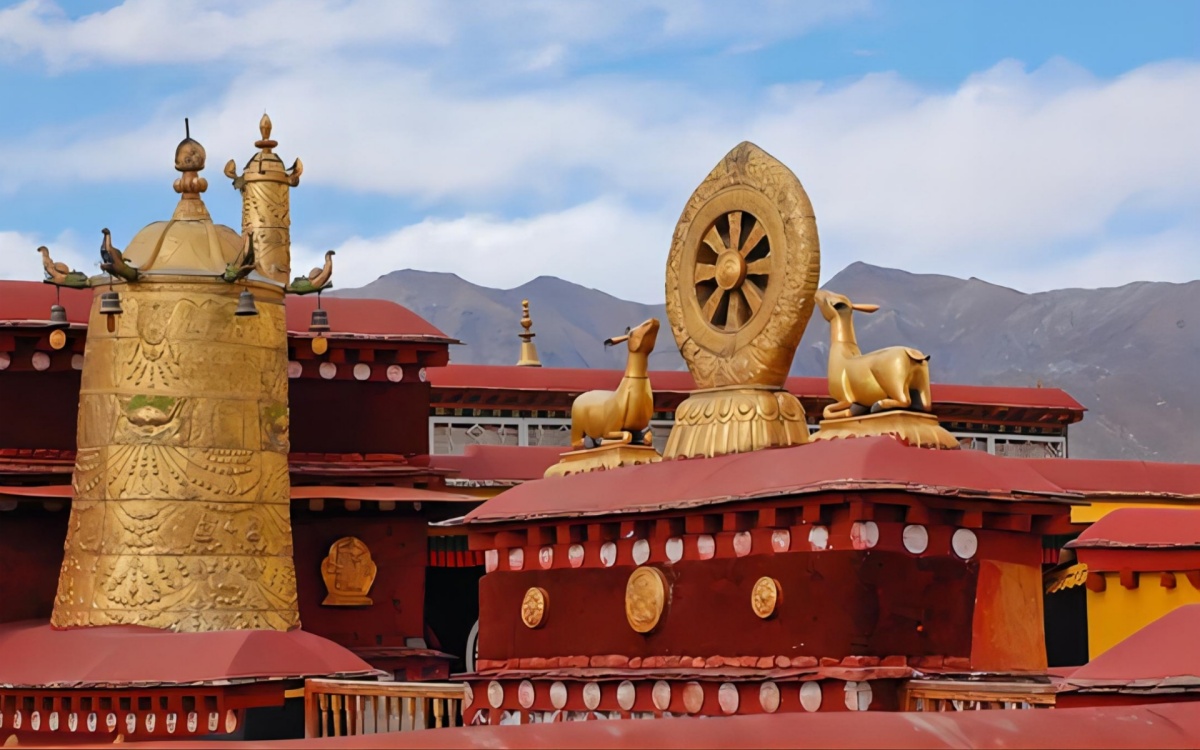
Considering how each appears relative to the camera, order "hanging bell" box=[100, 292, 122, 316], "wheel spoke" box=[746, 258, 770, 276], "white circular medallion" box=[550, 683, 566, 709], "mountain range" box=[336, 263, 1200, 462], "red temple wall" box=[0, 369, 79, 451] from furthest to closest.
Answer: "mountain range" box=[336, 263, 1200, 462] < "red temple wall" box=[0, 369, 79, 451] < "hanging bell" box=[100, 292, 122, 316] < "white circular medallion" box=[550, 683, 566, 709] < "wheel spoke" box=[746, 258, 770, 276]

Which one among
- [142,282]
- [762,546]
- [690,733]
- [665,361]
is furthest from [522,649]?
[665,361]

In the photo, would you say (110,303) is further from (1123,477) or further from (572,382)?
(1123,477)

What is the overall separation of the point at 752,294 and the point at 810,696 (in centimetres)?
272

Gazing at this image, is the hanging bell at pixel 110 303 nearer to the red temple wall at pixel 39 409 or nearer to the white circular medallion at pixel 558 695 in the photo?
the red temple wall at pixel 39 409

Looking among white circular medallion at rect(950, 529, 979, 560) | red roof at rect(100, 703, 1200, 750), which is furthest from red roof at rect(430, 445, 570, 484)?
red roof at rect(100, 703, 1200, 750)

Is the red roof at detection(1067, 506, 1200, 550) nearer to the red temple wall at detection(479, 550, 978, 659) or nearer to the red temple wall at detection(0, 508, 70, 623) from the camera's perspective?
the red temple wall at detection(479, 550, 978, 659)

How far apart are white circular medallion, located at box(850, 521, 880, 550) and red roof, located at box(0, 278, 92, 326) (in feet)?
28.0

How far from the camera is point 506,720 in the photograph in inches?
454

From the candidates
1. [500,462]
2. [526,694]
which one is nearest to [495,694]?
[526,694]

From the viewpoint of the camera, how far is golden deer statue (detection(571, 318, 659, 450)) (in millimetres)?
11828

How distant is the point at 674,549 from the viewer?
35.0 ft

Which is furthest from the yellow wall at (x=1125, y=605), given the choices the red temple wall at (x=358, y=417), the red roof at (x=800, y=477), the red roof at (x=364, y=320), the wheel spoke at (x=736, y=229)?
the red temple wall at (x=358, y=417)

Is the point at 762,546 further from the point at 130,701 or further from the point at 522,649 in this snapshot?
the point at 130,701

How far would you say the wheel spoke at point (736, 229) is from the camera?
11.2 metres
